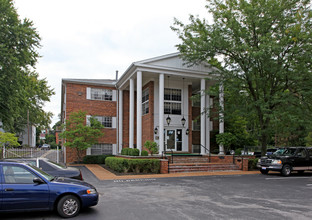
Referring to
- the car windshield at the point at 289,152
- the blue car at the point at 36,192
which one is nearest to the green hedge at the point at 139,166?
the car windshield at the point at 289,152

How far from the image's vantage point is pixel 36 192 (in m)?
6.10

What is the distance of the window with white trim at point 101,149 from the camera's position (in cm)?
2466

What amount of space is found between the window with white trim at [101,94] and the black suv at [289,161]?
14.9 metres

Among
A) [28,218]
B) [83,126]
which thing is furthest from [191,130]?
[28,218]

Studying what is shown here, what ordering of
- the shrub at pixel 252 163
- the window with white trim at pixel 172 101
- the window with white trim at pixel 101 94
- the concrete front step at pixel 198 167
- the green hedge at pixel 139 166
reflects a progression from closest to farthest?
the green hedge at pixel 139 166, the concrete front step at pixel 198 167, the shrub at pixel 252 163, the window with white trim at pixel 172 101, the window with white trim at pixel 101 94

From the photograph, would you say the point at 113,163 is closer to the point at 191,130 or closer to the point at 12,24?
the point at 191,130

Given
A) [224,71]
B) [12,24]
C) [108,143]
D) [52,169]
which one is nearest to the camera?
[52,169]

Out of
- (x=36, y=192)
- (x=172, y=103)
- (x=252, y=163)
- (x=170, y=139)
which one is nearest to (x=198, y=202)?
(x=36, y=192)

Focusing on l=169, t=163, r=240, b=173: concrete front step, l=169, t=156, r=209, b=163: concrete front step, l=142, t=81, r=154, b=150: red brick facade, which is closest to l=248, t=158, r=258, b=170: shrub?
l=169, t=163, r=240, b=173: concrete front step

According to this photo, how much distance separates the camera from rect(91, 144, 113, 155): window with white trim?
24.7 metres

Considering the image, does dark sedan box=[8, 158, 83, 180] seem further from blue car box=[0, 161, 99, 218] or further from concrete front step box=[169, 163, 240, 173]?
concrete front step box=[169, 163, 240, 173]

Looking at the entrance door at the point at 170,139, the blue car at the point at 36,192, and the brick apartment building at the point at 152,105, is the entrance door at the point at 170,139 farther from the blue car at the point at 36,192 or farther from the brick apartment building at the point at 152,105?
the blue car at the point at 36,192

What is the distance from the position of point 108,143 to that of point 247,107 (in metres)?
13.3

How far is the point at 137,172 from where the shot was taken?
52.1 feet
